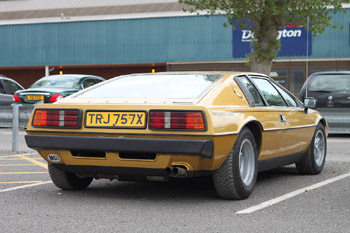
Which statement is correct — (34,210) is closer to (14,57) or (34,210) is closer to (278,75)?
(278,75)

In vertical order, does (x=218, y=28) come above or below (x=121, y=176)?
above

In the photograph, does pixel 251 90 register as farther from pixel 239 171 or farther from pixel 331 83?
pixel 331 83

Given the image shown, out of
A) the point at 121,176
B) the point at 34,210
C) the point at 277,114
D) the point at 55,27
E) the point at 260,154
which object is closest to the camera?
the point at 34,210

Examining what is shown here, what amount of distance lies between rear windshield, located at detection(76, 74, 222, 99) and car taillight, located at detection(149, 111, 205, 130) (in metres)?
0.37

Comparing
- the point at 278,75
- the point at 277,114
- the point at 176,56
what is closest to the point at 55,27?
the point at 176,56

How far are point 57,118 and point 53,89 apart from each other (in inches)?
425

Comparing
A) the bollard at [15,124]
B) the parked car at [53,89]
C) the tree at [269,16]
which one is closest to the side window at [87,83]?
the parked car at [53,89]

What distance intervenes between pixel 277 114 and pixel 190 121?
5.44ft

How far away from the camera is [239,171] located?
5875mm

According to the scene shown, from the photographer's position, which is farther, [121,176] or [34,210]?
[121,176]

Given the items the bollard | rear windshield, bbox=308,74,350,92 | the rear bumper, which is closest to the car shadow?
the rear bumper

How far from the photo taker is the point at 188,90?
6.07m

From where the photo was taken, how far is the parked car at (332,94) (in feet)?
48.4

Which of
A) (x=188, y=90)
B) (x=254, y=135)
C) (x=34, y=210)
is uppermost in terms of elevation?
(x=188, y=90)
